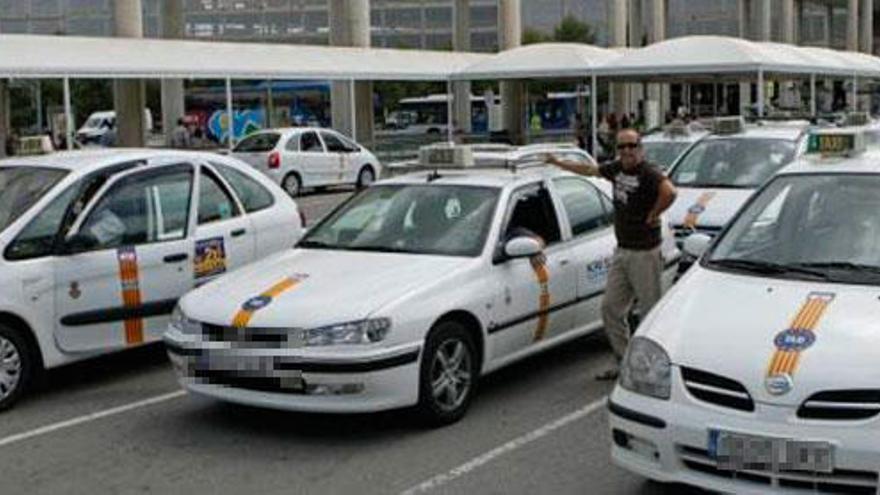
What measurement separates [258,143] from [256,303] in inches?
813

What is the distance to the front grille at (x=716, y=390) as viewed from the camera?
482 cm

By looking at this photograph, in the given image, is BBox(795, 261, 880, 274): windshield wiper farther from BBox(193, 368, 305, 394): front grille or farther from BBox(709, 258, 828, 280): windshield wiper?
BBox(193, 368, 305, 394): front grille

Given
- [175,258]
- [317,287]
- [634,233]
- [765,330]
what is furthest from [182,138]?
[765,330]

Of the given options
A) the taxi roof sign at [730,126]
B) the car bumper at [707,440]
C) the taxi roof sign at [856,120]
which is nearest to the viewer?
the car bumper at [707,440]

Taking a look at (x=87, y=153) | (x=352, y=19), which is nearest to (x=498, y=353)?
(x=87, y=153)

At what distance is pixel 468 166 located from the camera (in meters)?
8.68

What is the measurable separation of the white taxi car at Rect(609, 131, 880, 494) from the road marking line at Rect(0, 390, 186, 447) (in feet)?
11.8

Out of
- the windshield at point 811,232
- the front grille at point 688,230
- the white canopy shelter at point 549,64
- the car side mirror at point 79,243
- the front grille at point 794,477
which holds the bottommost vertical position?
the front grille at point 794,477

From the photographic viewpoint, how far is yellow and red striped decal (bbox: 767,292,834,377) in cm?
481

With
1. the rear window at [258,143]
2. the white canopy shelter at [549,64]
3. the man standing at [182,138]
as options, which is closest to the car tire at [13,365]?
the rear window at [258,143]

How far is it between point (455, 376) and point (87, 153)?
3577 millimetres

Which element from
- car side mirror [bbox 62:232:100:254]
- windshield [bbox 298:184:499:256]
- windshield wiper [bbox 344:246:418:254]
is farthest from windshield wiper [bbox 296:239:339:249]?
car side mirror [bbox 62:232:100:254]

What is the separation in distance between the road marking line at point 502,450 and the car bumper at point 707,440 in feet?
3.34

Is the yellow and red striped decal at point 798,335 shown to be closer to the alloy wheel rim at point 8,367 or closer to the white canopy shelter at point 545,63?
the alloy wheel rim at point 8,367
